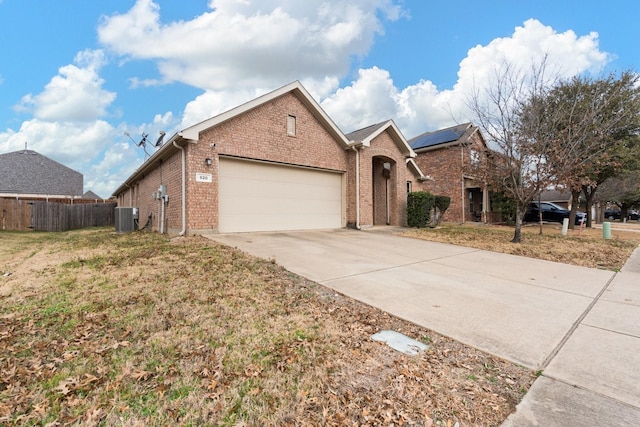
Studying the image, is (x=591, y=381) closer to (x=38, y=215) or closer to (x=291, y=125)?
(x=291, y=125)

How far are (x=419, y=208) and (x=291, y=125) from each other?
7.03m

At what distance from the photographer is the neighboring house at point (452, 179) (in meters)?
18.0

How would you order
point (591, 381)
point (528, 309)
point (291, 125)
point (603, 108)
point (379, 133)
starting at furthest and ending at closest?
point (379, 133) < point (603, 108) < point (291, 125) < point (528, 309) < point (591, 381)

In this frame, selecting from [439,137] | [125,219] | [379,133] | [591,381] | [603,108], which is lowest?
[591,381]

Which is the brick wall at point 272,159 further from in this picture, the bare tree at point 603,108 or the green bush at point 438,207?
the bare tree at point 603,108

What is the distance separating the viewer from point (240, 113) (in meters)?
9.84

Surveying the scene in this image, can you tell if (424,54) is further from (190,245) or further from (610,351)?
A: (610,351)

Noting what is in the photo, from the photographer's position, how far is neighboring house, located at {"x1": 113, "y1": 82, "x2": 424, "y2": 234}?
9172 millimetres

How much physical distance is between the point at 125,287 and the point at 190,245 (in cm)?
326

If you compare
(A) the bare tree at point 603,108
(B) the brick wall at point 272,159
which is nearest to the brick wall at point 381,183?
(B) the brick wall at point 272,159

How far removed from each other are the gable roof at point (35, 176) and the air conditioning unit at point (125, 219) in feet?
67.2

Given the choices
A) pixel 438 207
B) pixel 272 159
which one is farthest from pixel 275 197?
pixel 438 207

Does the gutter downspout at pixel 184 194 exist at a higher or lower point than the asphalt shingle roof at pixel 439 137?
lower

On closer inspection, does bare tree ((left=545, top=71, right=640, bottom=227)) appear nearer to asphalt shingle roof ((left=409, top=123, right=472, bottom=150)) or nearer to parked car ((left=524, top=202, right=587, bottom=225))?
asphalt shingle roof ((left=409, top=123, right=472, bottom=150))
